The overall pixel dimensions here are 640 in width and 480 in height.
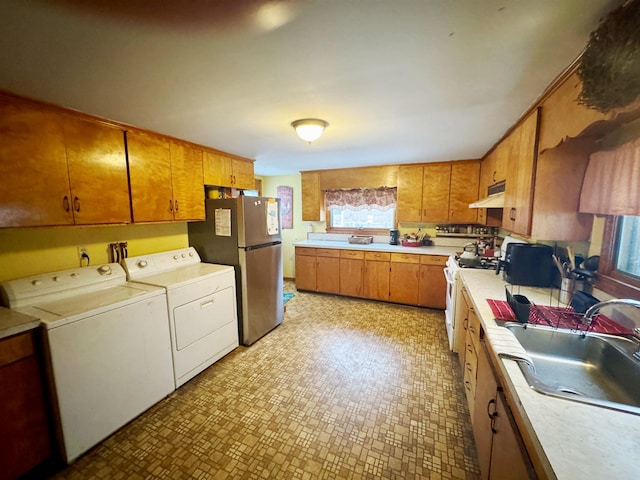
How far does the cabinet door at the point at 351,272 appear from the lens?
Answer: 4102 mm

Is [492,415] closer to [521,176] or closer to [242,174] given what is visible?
[521,176]

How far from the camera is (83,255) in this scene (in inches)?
85.0

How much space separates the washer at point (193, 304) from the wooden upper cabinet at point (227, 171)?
920mm

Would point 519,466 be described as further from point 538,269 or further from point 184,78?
point 184,78

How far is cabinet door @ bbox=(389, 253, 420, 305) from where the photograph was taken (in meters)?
3.76

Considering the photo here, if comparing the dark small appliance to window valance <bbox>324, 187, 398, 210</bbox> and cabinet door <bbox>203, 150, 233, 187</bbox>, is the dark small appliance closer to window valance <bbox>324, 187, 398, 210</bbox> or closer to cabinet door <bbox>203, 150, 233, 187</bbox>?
window valance <bbox>324, 187, 398, 210</bbox>

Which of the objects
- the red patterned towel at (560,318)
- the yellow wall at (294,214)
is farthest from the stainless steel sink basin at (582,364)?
the yellow wall at (294,214)

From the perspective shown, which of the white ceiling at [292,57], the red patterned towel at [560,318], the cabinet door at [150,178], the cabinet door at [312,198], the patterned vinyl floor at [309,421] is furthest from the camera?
the cabinet door at [312,198]

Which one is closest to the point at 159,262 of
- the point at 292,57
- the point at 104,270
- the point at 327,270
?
the point at 104,270

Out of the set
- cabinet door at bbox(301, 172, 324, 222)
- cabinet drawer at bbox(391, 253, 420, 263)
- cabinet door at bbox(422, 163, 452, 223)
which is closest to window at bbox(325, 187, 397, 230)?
cabinet door at bbox(301, 172, 324, 222)

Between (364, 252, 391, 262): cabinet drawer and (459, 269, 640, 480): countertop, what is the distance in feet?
9.56

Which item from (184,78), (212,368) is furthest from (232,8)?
(212,368)

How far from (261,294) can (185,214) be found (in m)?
1.22

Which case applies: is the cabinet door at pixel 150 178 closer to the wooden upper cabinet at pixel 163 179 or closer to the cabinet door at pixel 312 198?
the wooden upper cabinet at pixel 163 179
